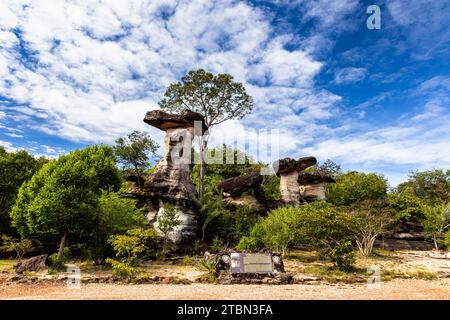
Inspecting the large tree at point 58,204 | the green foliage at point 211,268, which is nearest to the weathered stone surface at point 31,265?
the large tree at point 58,204

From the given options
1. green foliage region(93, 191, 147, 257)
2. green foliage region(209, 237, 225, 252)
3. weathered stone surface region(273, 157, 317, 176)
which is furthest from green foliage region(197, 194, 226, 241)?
weathered stone surface region(273, 157, 317, 176)

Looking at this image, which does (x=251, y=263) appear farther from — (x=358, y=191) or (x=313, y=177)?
(x=358, y=191)

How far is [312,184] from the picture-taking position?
34.9m

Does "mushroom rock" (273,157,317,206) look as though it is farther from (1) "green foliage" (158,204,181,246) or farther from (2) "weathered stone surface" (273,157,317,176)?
(1) "green foliage" (158,204,181,246)

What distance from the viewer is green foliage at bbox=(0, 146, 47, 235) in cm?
1981

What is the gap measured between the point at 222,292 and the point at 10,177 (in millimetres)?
20025

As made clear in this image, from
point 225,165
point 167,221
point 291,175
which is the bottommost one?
point 167,221

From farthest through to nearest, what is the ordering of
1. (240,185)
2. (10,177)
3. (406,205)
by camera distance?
(406,205) → (240,185) → (10,177)

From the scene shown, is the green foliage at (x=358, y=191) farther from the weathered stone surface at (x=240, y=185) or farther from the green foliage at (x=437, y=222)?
the weathered stone surface at (x=240, y=185)

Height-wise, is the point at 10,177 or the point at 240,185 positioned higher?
the point at 240,185

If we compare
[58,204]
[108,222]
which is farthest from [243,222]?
[58,204]

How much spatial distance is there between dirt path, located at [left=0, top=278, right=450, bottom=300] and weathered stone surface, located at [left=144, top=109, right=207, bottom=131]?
50.4 ft
